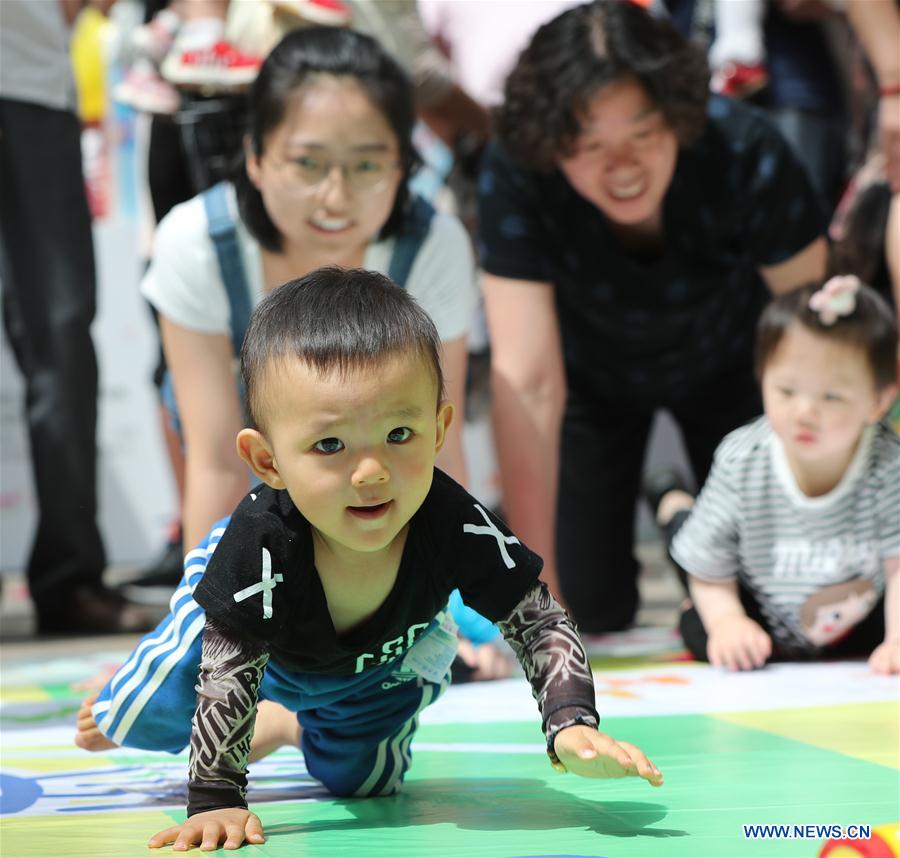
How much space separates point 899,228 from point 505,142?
3.02 feet

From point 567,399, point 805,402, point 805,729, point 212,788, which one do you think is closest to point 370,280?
point 212,788

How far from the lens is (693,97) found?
102 inches

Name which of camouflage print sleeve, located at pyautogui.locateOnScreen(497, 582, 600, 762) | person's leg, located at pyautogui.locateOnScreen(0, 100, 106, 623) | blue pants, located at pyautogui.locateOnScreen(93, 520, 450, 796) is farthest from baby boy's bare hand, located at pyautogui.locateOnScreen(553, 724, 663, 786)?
person's leg, located at pyautogui.locateOnScreen(0, 100, 106, 623)

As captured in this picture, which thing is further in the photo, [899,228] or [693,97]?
[899,228]

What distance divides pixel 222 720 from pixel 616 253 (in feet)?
5.20

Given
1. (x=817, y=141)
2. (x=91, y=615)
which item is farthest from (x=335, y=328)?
(x=817, y=141)

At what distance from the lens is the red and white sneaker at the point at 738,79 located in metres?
3.33

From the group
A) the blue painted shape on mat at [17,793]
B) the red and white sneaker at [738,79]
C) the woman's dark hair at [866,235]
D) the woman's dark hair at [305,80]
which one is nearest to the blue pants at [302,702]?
the blue painted shape on mat at [17,793]

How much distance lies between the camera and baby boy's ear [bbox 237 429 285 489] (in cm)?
150

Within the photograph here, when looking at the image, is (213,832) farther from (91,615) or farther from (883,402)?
(91,615)

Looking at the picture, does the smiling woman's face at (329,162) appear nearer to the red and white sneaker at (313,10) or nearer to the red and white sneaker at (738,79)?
the red and white sneaker at (313,10)

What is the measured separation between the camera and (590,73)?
2.54 meters

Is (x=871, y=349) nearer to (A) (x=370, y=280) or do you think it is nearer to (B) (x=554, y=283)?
(B) (x=554, y=283)

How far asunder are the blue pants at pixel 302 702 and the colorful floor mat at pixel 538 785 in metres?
0.05
